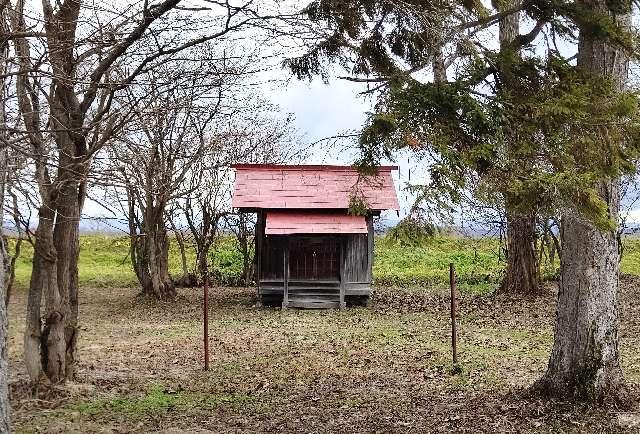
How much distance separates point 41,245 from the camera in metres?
8.01

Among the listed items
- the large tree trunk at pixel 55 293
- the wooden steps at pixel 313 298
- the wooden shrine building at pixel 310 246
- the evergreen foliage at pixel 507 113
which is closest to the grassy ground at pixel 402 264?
the wooden shrine building at pixel 310 246

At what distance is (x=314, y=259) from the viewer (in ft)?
59.6

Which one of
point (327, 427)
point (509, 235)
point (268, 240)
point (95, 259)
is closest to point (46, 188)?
point (327, 427)

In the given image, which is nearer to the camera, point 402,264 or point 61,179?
point 61,179

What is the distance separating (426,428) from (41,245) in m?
5.11

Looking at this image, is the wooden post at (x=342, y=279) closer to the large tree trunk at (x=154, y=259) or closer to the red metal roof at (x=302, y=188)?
the red metal roof at (x=302, y=188)

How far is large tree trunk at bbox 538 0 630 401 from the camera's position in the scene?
6570 mm

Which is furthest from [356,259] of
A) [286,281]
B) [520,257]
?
[520,257]

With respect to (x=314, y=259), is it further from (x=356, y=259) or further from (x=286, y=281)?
(x=356, y=259)

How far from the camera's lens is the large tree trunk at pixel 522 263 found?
17062mm

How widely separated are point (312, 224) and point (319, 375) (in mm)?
8156

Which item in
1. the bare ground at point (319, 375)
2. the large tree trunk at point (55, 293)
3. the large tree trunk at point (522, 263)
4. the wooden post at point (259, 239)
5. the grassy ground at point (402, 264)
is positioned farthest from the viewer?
the grassy ground at point (402, 264)

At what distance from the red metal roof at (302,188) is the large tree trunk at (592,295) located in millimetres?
10613

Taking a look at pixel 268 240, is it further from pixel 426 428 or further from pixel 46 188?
pixel 426 428
